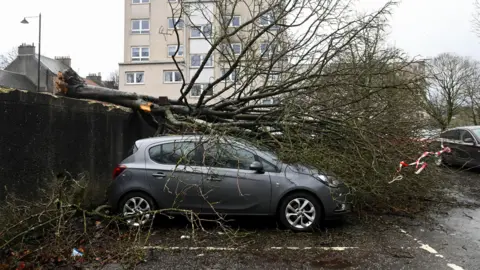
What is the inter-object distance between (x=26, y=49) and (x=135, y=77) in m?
12.2

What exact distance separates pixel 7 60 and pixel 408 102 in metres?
51.2

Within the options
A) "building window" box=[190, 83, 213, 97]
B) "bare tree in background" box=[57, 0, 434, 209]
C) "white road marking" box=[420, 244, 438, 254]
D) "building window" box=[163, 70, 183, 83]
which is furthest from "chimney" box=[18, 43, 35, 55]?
"white road marking" box=[420, 244, 438, 254]

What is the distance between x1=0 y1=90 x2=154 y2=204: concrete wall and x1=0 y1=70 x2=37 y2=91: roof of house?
32.3 meters

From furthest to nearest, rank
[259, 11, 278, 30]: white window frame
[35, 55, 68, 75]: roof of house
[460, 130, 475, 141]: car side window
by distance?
[35, 55, 68, 75]: roof of house → [460, 130, 475, 141]: car side window → [259, 11, 278, 30]: white window frame

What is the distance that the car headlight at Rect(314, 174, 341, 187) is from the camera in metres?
6.49

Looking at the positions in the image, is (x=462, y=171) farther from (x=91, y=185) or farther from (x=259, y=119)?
(x=91, y=185)

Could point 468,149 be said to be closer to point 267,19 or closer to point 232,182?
point 267,19

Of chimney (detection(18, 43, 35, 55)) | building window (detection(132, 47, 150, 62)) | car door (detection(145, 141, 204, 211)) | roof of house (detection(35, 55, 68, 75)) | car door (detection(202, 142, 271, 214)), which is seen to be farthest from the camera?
chimney (detection(18, 43, 35, 55))

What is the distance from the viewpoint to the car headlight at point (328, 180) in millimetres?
6491

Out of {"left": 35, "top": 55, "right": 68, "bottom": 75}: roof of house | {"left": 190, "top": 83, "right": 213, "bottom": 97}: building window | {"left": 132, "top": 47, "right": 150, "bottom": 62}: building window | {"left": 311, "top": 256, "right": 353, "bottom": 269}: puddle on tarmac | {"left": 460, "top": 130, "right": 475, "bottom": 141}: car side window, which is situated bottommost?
{"left": 311, "top": 256, "right": 353, "bottom": 269}: puddle on tarmac

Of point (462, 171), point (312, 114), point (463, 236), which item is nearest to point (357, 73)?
point (312, 114)

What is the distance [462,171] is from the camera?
12.7 meters

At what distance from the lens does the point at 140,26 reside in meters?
42.2

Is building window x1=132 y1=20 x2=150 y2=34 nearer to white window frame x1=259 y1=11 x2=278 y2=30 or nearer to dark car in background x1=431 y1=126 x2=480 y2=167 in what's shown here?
dark car in background x1=431 y1=126 x2=480 y2=167
